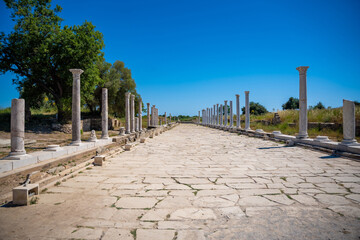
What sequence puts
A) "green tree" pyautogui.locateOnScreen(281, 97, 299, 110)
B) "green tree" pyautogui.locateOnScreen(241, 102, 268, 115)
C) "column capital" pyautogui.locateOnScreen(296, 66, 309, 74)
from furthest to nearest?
"green tree" pyautogui.locateOnScreen(241, 102, 268, 115)
"green tree" pyautogui.locateOnScreen(281, 97, 299, 110)
"column capital" pyautogui.locateOnScreen(296, 66, 309, 74)

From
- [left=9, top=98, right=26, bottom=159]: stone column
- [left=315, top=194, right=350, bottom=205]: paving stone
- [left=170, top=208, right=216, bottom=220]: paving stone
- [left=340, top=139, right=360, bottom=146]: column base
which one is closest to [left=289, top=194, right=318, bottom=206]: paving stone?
[left=315, top=194, right=350, bottom=205]: paving stone

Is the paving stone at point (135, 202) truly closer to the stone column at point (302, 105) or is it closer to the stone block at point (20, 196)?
the stone block at point (20, 196)

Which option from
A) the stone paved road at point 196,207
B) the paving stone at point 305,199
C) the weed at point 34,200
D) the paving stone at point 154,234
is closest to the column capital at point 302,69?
the stone paved road at point 196,207

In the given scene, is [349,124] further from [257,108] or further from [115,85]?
[257,108]

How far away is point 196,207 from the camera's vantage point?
3.15 m

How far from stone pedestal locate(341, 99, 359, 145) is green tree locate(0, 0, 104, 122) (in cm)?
1777

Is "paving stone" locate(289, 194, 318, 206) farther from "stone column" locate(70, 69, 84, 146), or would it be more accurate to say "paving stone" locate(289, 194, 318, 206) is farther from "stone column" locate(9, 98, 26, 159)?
"stone column" locate(70, 69, 84, 146)

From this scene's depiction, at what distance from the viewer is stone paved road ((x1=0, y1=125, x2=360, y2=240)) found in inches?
97.6

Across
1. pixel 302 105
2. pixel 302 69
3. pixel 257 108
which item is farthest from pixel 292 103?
pixel 302 105

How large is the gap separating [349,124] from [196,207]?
706cm

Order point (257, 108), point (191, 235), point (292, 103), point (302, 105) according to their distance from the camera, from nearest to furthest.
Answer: point (191, 235)
point (302, 105)
point (292, 103)
point (257, 108)

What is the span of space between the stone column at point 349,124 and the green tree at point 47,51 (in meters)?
17.8

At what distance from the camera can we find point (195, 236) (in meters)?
2.39

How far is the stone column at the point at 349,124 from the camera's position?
23.9 feet
